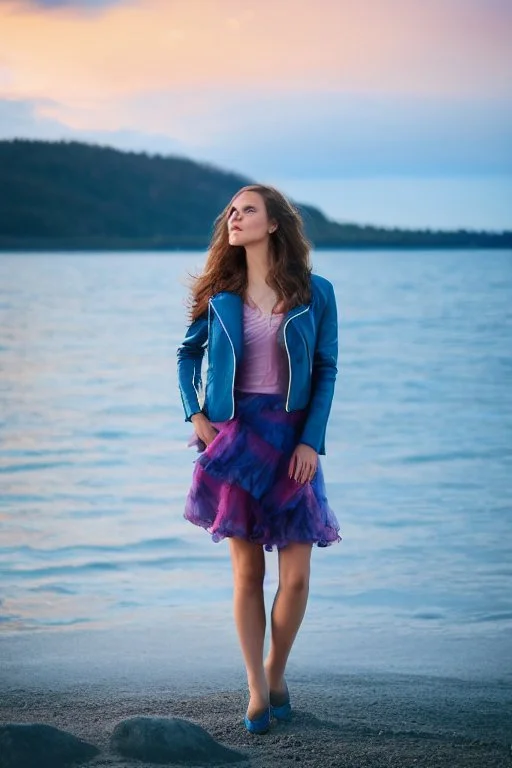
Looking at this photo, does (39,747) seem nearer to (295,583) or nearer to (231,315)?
(295,583)

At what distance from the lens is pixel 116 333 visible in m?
27.9

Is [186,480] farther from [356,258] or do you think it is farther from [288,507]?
[356,258]

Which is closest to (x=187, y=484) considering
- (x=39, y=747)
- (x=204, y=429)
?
(x=204, y=429)

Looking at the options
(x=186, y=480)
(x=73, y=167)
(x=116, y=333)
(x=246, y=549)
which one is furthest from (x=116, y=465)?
(x=73, y=167)

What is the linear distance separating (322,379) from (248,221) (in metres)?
0.50

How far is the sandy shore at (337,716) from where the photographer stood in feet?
10.7

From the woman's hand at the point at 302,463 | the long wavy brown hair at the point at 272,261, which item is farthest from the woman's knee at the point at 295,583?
the long wavy brown hair at the point at 272,261

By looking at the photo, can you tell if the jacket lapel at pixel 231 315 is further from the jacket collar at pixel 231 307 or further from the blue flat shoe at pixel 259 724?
the blue flat shoe at pixel 259 724

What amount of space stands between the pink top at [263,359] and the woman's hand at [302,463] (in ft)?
0.59

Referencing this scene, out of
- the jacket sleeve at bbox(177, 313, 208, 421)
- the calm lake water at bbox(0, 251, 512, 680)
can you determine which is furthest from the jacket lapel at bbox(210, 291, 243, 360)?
the calm lake water at bbox(0, 251, 512, 680)

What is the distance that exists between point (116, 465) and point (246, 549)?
23.6 ft

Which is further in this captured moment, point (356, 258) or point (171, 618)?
point (356, 258)

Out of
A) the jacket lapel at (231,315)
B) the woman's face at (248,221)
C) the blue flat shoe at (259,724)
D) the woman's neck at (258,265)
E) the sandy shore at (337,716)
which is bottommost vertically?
the sandy shore at (337,716)

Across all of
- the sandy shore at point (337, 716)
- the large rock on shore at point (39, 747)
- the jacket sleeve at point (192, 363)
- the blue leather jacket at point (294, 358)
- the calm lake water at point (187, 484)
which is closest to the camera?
the large rock on shore at point (39, 747)
